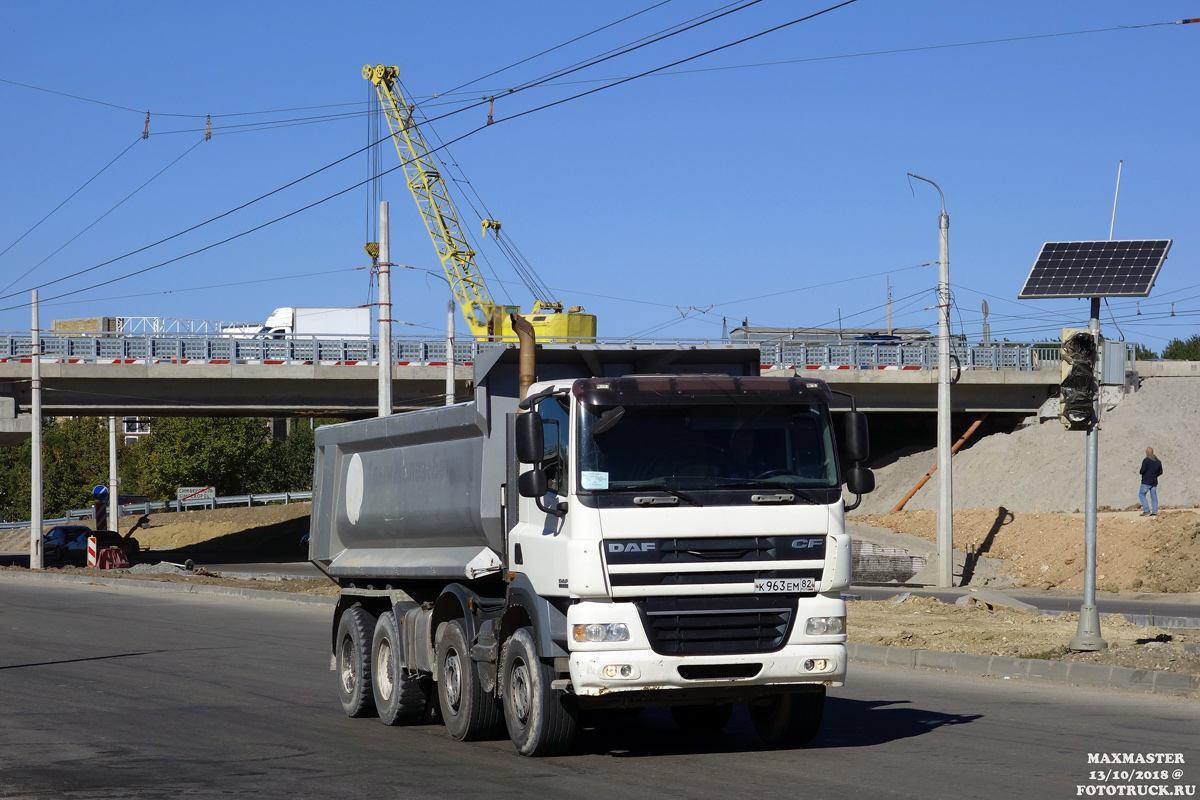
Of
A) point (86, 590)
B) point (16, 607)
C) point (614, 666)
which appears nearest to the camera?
point (614, 666)

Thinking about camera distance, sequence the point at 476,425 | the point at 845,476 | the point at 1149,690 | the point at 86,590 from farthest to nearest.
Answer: the point at 86,590, the point at 1149,690, the point at 476,425, the point at 845,476

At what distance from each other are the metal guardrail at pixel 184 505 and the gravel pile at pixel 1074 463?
35.7 metres

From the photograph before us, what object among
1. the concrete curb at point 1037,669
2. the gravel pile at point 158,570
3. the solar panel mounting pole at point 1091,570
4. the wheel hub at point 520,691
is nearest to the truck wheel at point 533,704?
the wheel hub at point 520,691

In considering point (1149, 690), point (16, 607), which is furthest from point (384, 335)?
point (1149, 690)

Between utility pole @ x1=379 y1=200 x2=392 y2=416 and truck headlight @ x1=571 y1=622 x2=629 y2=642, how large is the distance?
1986 centimetres

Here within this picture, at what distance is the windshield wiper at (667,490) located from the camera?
864 cm

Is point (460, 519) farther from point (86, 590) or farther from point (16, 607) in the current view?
point (86, 590)

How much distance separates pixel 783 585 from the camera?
8742mm

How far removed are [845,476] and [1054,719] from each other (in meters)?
3.21

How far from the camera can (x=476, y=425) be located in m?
Result: 10.2

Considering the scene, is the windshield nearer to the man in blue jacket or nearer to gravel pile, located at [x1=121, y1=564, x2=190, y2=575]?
the man in blue jacket

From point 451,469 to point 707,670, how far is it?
120 inches

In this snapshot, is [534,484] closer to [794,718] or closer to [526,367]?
[526,367]

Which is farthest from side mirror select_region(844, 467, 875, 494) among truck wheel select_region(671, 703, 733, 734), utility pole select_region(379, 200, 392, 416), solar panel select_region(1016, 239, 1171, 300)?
utility pole select_region(379, 200, 392, 416)
